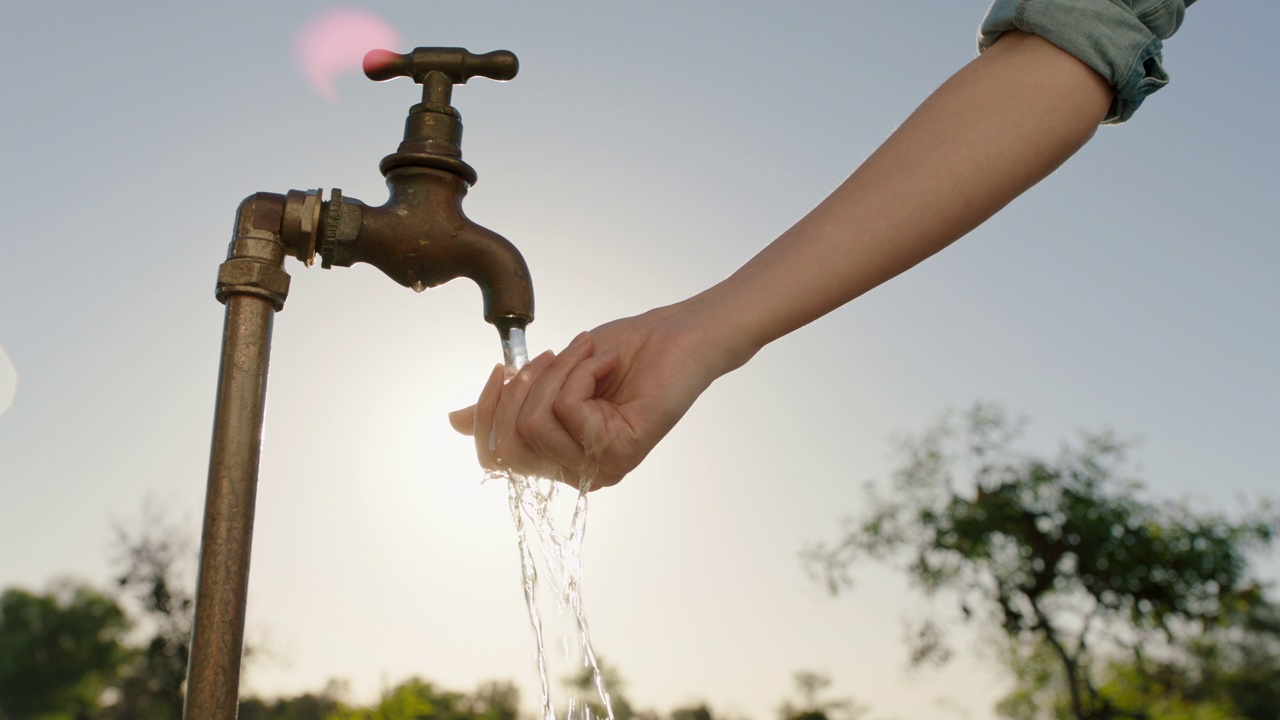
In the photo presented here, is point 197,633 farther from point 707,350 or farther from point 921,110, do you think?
point 921,110

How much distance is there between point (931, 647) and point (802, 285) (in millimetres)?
12038

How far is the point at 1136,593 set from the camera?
39.1 feet

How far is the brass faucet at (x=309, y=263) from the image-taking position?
3.63ft

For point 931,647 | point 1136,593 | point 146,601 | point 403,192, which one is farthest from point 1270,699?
point 403,192

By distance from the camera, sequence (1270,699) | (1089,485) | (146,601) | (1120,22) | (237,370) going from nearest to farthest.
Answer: (1120,22) < (237,370) < (146,601) < (1089,485) < (1270,699)

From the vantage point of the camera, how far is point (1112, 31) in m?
1.03

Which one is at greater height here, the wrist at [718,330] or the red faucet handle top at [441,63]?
the red faucet handle top at [441,63]

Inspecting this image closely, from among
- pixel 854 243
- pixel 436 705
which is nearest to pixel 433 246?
pixel 854 243

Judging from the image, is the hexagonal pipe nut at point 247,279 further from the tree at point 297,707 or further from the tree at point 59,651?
the tree at point 59,651

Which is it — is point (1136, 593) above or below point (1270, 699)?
above

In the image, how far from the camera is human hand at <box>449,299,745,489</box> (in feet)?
3.26

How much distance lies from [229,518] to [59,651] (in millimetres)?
19878

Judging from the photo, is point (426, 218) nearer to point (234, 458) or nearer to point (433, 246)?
point (433, 246)

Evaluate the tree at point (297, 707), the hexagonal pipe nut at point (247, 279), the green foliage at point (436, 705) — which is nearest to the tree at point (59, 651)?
the tree at point (297, 707)
